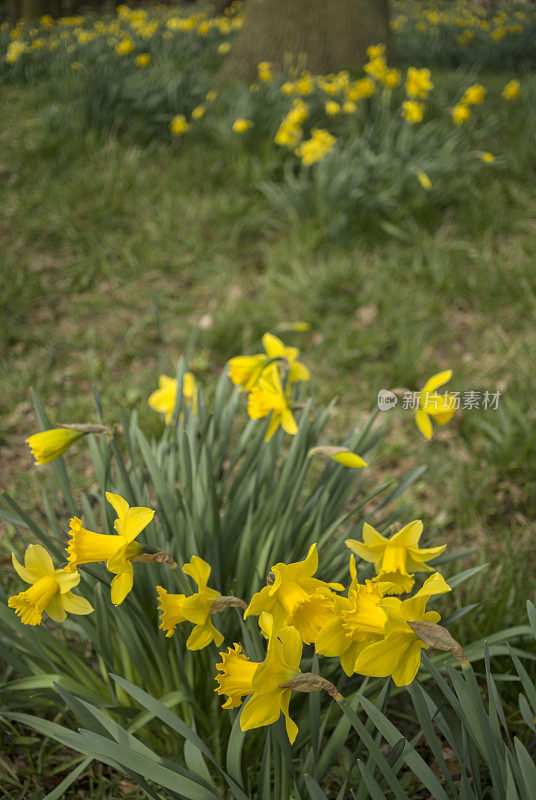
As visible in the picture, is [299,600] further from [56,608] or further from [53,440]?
[53,440]

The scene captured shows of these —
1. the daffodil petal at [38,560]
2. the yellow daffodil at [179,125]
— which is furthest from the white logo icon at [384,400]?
the yellow daffodil at [179,125]

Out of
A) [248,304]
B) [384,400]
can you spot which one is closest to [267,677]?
[384,400]

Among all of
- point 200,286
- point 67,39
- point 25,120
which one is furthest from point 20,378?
point 67,39

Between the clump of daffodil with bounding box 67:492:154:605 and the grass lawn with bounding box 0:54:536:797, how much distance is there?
1.08 metres

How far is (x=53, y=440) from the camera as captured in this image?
1048mm

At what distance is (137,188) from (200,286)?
0.97 metres

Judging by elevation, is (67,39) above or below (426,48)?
above

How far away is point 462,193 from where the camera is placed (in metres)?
3.60

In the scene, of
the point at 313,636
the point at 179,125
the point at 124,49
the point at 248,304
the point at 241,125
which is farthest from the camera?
the point at 124,49

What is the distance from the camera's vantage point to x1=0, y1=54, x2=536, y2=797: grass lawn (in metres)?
2.24

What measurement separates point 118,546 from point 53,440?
28 cm

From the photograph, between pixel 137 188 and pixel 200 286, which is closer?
pixel 200 286

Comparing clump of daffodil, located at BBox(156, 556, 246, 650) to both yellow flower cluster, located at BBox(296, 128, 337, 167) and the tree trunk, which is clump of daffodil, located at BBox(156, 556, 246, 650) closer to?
yellow flower cluster, located at BBox(296, 128, 337, 167)

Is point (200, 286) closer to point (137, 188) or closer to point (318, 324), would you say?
point (318, 324)
